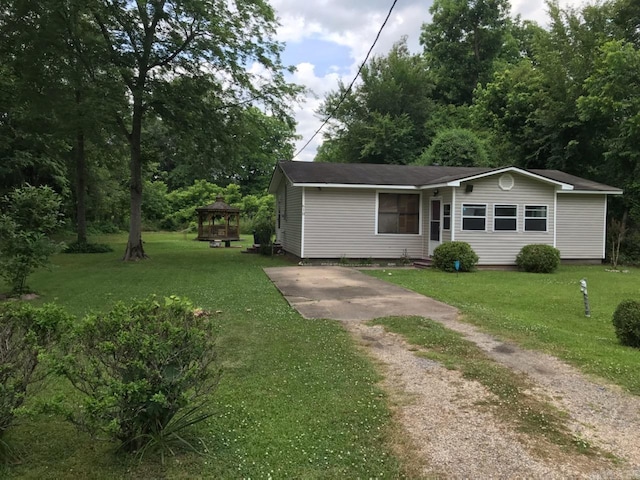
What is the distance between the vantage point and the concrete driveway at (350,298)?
7.44 meters

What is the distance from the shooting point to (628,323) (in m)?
5.93

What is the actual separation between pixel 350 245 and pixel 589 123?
1322 centimetres

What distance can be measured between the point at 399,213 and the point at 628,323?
10.7 metres

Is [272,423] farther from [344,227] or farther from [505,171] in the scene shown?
[505,171]

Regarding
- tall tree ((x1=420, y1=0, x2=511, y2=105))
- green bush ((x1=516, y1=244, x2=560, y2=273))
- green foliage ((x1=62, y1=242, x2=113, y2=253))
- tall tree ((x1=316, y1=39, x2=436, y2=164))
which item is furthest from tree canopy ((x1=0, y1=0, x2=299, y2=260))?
tall tree ((x1=420, y1=0, x2=511, y2=105))

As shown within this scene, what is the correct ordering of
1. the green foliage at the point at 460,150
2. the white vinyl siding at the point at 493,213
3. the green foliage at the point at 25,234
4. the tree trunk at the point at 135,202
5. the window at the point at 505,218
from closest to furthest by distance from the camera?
the green foliage at the point at 25,234
the white vinyl siding at the point at 493,213
the window at the point at 505,218
the tree trunk at the point at 135,202
the green foliage at the point at 460,150

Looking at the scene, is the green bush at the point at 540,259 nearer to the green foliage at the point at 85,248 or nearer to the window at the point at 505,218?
the window at the point at 505,218

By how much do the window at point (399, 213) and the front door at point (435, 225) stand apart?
571mm

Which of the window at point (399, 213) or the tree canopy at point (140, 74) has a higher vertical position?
the tree canopy at point (140, 74)

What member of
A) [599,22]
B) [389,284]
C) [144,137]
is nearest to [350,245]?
[389,284]

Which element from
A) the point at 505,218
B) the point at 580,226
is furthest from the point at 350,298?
the point at 580,226

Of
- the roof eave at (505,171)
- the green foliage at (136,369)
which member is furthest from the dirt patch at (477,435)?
the roof eave at (505,171)

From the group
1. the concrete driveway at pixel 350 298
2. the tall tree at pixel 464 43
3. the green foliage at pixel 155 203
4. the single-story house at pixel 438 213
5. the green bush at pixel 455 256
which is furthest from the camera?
the tall tree at pixel 464 43

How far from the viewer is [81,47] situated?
15.0 meters
